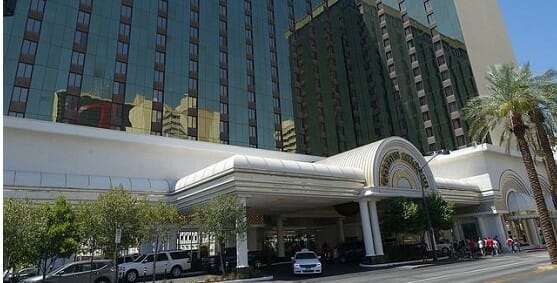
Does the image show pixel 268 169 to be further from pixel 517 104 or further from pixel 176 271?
pixel 517 104

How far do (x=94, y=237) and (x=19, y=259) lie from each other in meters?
3.43

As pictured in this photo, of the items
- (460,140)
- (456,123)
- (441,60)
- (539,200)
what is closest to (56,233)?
(539,200)

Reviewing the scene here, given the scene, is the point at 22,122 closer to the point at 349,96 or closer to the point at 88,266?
the point at 88,266

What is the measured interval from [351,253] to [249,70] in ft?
118

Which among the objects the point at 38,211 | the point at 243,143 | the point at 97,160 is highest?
the point at 243,143

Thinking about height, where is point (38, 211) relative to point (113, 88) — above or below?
below

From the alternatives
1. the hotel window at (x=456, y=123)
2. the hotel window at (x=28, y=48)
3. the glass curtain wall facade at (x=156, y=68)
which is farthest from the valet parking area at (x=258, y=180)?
the hotel window at (x=28, y=48)

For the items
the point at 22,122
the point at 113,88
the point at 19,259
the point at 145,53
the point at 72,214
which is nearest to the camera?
the point at 19,259

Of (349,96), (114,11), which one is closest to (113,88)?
(114,11)

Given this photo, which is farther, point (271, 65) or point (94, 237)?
point (271, 65)

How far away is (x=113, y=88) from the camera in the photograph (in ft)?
164

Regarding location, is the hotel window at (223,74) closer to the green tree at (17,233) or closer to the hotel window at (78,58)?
the hotel window at (78,58)

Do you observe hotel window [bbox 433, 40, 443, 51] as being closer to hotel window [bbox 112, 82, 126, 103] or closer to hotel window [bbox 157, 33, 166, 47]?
hotel window [bbox 157, 33, 166, 47]

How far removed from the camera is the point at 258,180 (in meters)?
26.5
